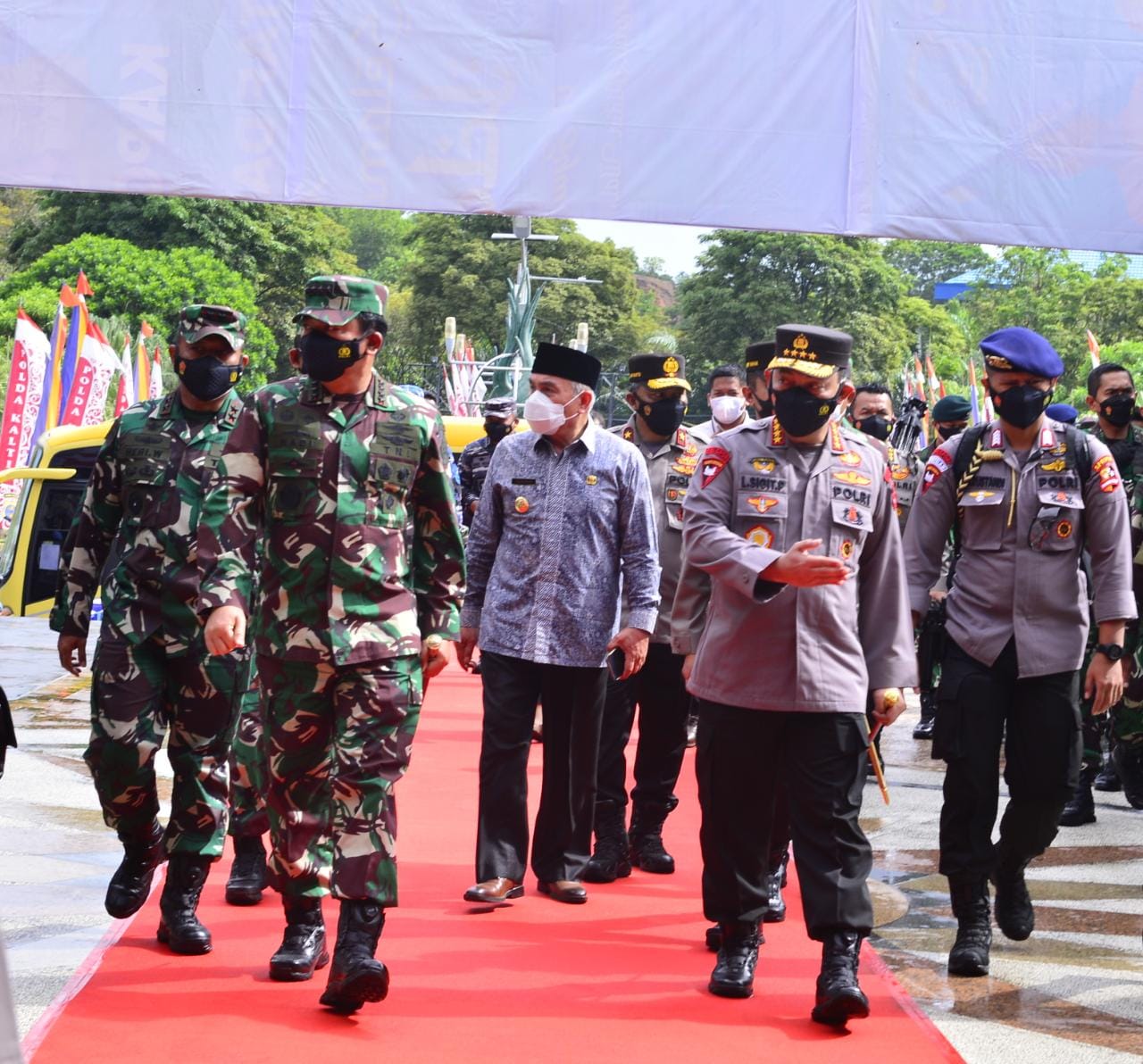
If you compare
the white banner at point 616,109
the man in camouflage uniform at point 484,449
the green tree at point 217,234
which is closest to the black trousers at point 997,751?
the white banner at point 616,109

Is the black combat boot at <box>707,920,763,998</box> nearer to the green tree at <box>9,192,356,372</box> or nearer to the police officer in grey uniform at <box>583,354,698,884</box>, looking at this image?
the police officer in grey uniform at <box>583,354,698,884</box>

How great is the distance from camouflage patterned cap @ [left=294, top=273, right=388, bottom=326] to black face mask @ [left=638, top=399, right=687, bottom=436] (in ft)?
8.45

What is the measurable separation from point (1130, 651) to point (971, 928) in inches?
104

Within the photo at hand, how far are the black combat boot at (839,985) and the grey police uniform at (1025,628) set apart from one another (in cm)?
89

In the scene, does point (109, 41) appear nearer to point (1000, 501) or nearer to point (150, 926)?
point (150, 926)

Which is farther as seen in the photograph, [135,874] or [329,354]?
[135,874]

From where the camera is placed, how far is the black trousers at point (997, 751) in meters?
6.21

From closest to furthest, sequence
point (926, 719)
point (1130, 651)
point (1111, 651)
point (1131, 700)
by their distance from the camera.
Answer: point (1111, 651)
point (1131, 700)
point (1130, 651)
point (926, 719)

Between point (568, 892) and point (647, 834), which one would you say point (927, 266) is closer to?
point (647, 834)

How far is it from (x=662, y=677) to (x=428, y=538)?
2422mm

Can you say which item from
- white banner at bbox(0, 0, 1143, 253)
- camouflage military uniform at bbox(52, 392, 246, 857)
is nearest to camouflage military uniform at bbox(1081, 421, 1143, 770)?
white banner at bbox(0, 0, 1143, 253)

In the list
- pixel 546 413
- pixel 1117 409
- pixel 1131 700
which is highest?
pixel 1117 409

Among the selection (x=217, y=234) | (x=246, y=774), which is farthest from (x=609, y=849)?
(x=217, y=234)

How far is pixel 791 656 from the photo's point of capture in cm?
568
